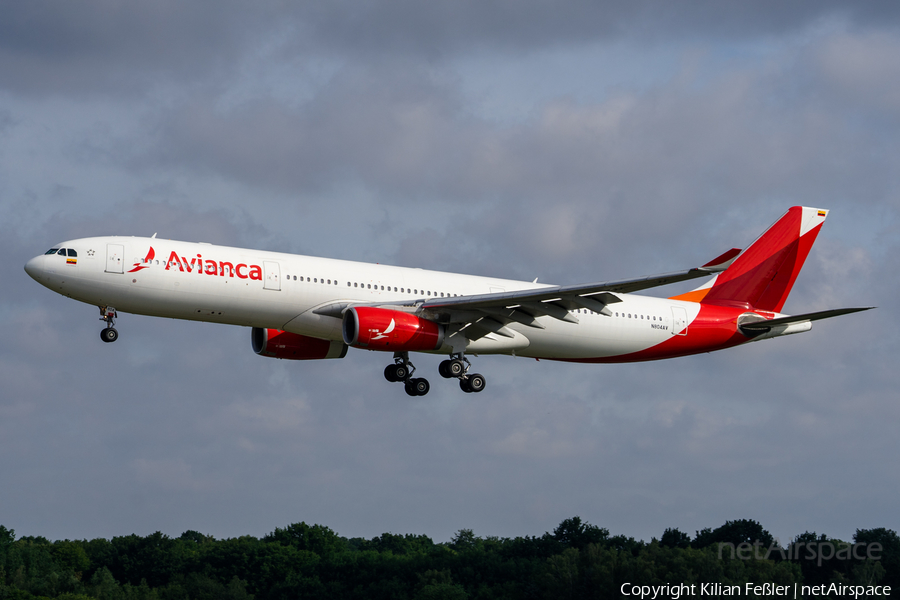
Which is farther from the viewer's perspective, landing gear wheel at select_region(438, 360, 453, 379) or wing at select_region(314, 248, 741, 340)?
landing gear wheel at select_region(438, 360, 453, 379)

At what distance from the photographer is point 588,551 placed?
10806 cm

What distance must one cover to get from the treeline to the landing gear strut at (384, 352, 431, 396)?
175 feet

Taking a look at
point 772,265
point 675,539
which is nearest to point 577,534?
point 675,539

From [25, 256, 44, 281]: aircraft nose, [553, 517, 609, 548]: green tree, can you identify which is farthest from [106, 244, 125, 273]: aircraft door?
[553, 517, 609, 548]: green tree

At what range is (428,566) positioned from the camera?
4823 inches

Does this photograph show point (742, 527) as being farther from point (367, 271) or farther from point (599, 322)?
point (367, 271)

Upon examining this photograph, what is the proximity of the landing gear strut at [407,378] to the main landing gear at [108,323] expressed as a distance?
13.0 m

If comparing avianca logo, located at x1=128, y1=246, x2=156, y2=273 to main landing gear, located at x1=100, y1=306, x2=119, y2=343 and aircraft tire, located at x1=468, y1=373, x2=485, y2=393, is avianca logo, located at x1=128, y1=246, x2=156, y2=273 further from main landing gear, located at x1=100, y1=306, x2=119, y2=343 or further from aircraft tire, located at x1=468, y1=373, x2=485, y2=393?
aircraft tire, located at x1=468, y1=373, x2=485, y2=393

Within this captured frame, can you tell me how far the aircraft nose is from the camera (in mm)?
41031

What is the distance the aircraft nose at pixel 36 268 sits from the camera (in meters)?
41.0

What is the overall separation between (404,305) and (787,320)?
1909 centimetres

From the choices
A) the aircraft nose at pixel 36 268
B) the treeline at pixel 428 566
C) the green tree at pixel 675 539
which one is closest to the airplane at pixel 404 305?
the aircraft nose at pixel 36 268

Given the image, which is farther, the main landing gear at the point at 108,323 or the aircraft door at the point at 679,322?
the aircraft door at the point at 679,322

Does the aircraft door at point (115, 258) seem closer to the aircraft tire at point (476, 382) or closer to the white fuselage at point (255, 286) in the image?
the white fuselage at point (255, 286)
